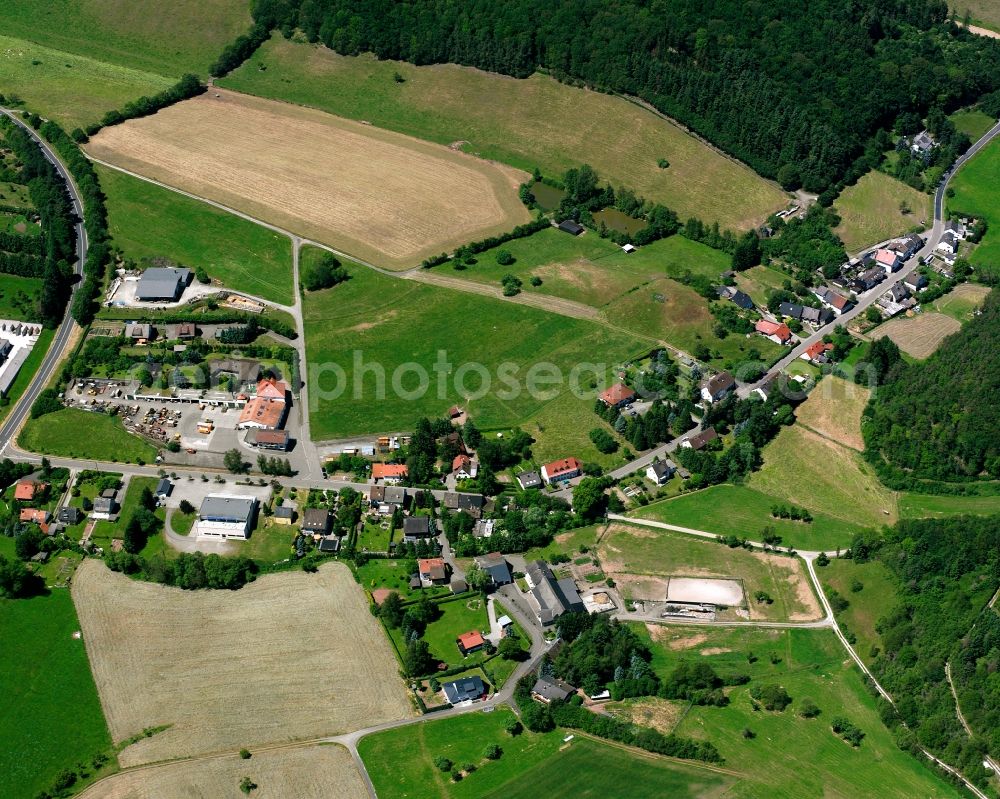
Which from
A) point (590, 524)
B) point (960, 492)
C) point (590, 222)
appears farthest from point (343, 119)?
point (960, 492)

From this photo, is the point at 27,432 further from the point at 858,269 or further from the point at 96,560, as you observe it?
the point at 858,269

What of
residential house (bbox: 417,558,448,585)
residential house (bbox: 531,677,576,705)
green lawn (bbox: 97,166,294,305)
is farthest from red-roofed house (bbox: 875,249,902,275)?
residential house (bbox: 531,677,576,705)

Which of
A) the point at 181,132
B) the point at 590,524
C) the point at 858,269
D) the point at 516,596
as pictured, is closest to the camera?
the point at 516,596

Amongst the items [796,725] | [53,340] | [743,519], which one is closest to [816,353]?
[743,519]

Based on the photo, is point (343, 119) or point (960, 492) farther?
point (343, 119)

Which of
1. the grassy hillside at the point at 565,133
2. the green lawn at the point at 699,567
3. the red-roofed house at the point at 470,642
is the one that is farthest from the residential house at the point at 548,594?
the grassy hillside at the point at 565,133

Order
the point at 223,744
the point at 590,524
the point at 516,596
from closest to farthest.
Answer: the point at 223,744 → the point at 516,596 → the point at 590,524

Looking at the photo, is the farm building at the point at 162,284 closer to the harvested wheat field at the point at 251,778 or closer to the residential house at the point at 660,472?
the residential house at the point at 660,472
